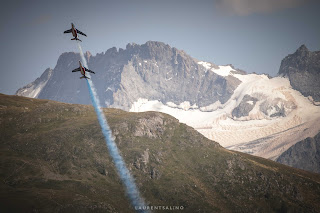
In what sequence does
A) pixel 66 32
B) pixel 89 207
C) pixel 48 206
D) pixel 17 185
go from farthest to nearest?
pixel 17 185 → pixel 89 207 → pixel 48 206 → pixel 66 32

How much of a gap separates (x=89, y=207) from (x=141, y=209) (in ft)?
147

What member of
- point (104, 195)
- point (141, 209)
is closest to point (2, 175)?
point (104, 195)

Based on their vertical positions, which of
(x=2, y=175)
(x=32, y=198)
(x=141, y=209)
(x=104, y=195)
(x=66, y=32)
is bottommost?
(x=141, y=209)

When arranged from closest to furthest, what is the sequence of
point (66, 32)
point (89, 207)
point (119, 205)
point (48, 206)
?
1. point (66, 32)
2. point (48, 206)
3. point (89, 207)
4. point (119, 205)

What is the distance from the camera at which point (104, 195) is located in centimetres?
19562

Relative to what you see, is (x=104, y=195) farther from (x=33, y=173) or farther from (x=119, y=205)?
(x=33, y=173)

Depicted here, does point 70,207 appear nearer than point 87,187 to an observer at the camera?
Yes

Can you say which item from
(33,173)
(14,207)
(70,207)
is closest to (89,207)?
(70,207)

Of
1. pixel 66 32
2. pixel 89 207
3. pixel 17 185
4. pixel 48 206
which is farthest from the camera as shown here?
pixel 17 185

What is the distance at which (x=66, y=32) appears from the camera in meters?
135

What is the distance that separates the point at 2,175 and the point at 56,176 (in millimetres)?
31778

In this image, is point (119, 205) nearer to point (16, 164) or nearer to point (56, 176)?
point (56, 176)

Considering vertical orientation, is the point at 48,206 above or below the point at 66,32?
below

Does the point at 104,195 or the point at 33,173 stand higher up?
the point at 33,173
